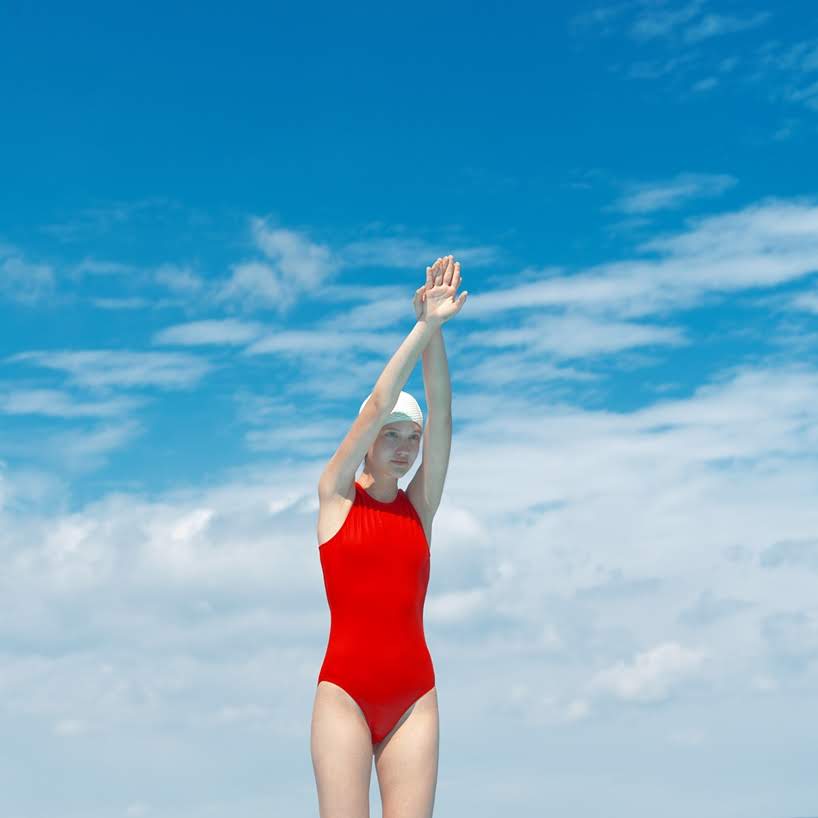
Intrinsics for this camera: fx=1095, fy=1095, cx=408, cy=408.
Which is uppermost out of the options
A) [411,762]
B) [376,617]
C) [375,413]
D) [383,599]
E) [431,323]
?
[431,323]

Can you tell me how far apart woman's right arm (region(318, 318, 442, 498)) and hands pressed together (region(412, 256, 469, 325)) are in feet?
0.22

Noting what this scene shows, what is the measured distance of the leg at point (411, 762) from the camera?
7.61 meters

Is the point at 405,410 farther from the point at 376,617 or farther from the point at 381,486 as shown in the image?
the point at 376,617

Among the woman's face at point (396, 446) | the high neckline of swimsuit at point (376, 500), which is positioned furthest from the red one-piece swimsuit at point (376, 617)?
→ the woman's face at point (396, 446)

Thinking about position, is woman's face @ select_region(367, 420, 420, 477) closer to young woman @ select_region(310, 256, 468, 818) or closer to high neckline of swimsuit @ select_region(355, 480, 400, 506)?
young woman @ select_region(310, 256, 468, 818)

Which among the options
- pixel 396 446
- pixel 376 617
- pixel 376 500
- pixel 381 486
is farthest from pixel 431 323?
pixel 376 617

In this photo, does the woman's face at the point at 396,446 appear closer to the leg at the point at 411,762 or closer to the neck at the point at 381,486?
the neck at the point at 381,486

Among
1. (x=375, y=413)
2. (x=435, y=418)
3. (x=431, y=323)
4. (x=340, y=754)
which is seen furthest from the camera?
(x=435, y=418)

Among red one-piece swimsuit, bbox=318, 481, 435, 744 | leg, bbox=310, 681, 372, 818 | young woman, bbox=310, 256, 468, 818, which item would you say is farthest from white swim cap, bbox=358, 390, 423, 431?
leg, bbox=310, 681, 372, 818

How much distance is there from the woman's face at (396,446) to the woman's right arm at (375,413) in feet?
0.63

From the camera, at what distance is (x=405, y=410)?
8.14 metres

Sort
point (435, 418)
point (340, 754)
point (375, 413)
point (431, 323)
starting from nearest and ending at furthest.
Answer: point (340, 754)
point (375, 413)
point (431, 323)
point (435, 418)

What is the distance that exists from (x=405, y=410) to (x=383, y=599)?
1.39 meters

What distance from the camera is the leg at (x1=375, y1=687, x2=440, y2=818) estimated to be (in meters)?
7.61
